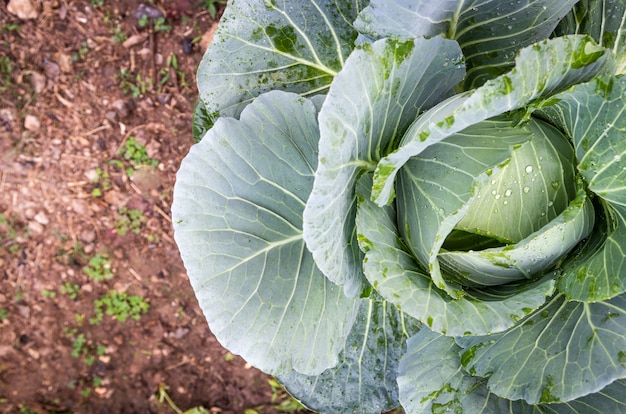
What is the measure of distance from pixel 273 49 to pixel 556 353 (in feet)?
3.46

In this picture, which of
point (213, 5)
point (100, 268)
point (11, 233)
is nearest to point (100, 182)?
point (100, 268)

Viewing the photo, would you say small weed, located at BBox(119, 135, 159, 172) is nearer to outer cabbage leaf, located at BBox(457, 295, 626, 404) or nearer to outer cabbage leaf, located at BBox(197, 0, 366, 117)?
outer cabbage leaf, located at BBox(197, 0, 366, 117)

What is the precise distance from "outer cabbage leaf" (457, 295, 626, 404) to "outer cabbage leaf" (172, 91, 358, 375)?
A: 1.34ft

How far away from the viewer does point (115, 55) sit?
2.79 metres

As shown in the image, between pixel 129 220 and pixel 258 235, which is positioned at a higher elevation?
pixel 258 235

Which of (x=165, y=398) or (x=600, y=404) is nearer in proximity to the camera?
(x=600, y=404)

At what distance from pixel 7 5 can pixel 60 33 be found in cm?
29

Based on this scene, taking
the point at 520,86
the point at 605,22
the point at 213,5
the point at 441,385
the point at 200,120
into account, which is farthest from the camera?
the point at 213,5

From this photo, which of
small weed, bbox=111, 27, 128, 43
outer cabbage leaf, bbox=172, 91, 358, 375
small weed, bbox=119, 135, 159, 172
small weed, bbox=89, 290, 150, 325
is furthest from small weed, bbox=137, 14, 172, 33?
outer cabbage leaf, bbox=172, 91, 358, 375

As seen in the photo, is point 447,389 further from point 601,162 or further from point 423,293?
point 601,162

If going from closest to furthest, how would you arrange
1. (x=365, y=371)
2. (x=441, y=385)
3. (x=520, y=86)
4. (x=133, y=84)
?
(x=520, y=86) < (x=441, y=385) < (x=365, y=371) < (x=133, y=84)

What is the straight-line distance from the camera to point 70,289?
2.86 meters

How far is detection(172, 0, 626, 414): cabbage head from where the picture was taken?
1.18 m

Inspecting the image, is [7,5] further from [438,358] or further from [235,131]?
[438,358]
